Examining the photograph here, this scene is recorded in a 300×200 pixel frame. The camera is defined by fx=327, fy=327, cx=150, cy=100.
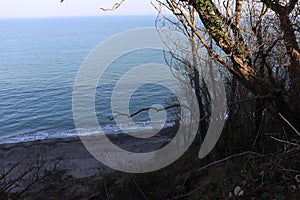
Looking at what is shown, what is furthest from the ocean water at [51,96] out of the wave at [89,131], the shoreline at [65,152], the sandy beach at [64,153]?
the sandy beach at [64,153]

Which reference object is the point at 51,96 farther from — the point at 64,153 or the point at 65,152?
the point at 64,153

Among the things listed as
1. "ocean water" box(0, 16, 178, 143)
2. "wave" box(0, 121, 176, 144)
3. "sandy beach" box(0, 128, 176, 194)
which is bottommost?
"sandy beach" box(0, 128, 176, 194)

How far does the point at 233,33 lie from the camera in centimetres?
614

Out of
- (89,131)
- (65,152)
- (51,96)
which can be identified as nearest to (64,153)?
(65,152)

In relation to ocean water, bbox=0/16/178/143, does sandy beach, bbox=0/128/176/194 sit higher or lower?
lower

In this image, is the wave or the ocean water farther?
the ocean water

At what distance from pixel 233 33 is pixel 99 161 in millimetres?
14471

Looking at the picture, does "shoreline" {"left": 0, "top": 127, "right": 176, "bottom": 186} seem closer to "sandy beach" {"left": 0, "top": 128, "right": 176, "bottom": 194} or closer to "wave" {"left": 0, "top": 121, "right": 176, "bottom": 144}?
"sandy beach" {"left": 0, "top": 128, "right": 176, "bottom": 194}

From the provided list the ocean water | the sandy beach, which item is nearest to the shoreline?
the sandy beach

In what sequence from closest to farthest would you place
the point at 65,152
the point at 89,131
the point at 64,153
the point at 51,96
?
1. the point at 64,153
2. the point at 65,152
3. the point at 89,131
4. the point at 51,96

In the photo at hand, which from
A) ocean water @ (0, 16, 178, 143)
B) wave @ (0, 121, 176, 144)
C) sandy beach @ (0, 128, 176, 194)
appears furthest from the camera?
ocean water @ (0, 16, 178, 143)

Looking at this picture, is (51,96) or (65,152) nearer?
(65,152)

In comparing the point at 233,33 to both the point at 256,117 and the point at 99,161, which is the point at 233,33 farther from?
the point at 99,161

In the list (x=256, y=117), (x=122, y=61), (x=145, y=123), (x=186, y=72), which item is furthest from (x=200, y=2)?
(x=122, y=61)
